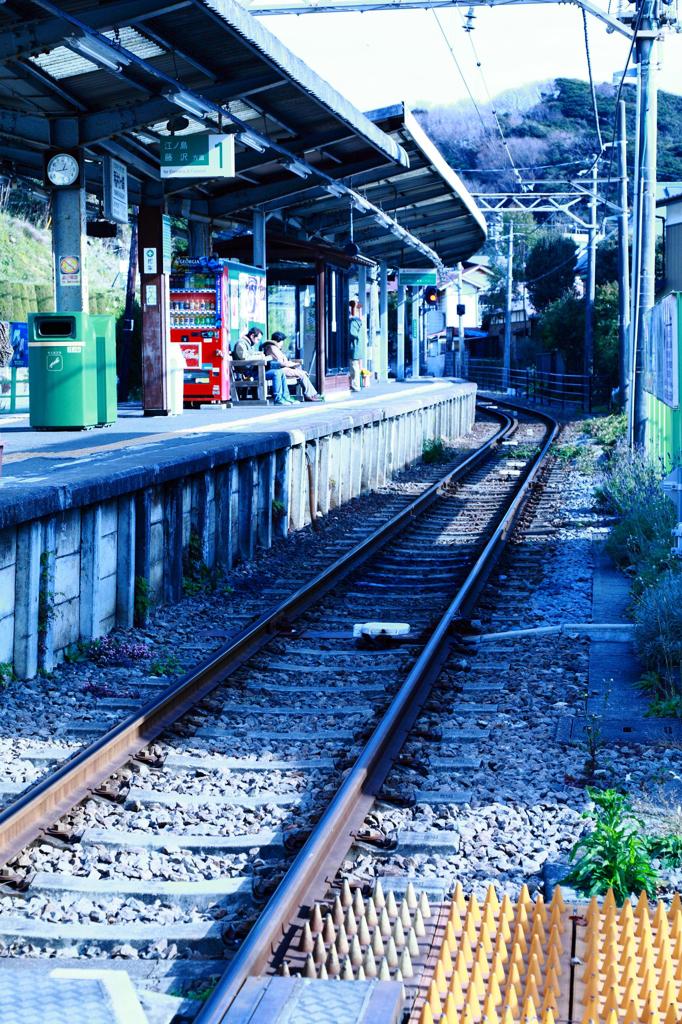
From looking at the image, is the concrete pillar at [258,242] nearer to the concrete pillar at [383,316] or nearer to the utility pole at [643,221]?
the utility pole at [643,221]

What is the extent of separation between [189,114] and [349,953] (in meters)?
13.7

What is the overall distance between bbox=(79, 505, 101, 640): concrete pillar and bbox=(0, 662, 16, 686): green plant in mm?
1324

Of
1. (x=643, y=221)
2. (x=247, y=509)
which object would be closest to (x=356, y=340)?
(x=643, y=221)

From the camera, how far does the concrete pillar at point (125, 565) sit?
10555 mm

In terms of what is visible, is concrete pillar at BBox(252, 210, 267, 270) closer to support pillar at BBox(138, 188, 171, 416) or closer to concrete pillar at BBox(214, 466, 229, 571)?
support pillar at BBox(138, 188, 171, 416)

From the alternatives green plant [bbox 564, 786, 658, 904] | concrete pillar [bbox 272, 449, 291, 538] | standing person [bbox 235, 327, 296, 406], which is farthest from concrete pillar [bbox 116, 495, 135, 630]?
standing person [bbox 235, 327, 296, 406]

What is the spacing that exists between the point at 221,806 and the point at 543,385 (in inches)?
1989

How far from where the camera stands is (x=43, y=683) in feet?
28.9

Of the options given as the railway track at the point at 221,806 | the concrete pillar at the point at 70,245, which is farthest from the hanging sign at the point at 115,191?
the railway track at the point at 221,806

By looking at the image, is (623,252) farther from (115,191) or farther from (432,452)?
(115,191)

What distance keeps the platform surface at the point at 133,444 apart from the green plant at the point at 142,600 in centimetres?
83

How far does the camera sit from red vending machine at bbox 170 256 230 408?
21.5 m

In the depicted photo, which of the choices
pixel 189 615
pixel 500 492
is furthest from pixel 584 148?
pixel 189 615

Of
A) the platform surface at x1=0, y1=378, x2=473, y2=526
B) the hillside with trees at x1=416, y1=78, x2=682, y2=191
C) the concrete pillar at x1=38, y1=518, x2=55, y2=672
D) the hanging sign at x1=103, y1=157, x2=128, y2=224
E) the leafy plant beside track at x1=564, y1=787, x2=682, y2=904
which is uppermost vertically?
the hillside with trees at x1=416, y1=78, x2=682, y2=191
